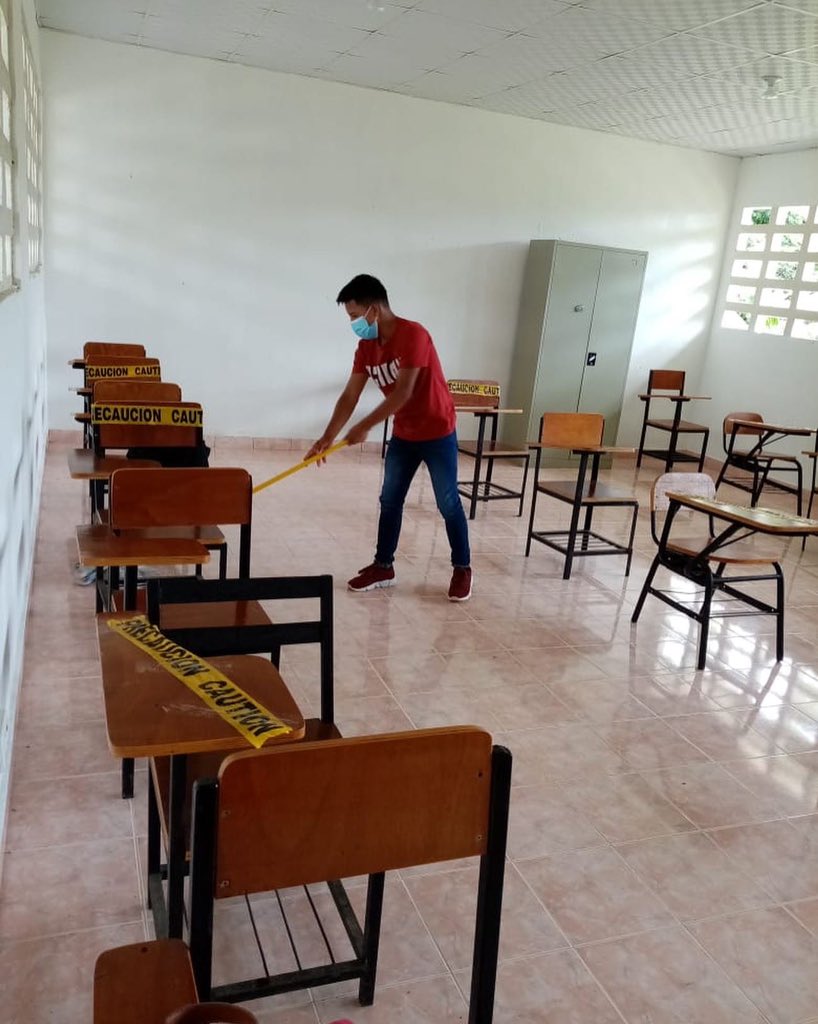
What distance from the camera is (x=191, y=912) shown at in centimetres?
111

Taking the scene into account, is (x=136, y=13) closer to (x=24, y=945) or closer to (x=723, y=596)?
(x=723, y=596)

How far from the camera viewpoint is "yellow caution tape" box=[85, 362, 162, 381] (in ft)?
15.3

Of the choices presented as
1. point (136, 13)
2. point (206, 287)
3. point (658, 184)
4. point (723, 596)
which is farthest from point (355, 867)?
point (658, 184)

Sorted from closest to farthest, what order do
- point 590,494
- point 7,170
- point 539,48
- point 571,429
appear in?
1. point 7,170
2. point 590,494
3. point 571,429
4. point 539,48

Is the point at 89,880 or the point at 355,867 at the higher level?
Answer: the point at 355,867

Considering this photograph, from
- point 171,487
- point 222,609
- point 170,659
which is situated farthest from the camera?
point 171,487

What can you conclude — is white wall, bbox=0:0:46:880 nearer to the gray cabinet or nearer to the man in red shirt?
the man in red shirt

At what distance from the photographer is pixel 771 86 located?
534 centimetres

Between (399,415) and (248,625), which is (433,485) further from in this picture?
(248,625)

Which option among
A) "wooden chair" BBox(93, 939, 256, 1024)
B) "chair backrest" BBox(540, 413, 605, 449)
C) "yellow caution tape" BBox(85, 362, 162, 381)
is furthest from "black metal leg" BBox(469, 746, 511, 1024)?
"yellow caution tape" BBox(85, 362, 162, 381)

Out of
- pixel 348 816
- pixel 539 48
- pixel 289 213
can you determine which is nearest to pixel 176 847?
pixel 348 816

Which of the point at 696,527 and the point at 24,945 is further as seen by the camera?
the point at 696,527

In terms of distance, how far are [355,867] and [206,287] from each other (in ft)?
20.1

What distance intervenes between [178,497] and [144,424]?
1.04 meters
